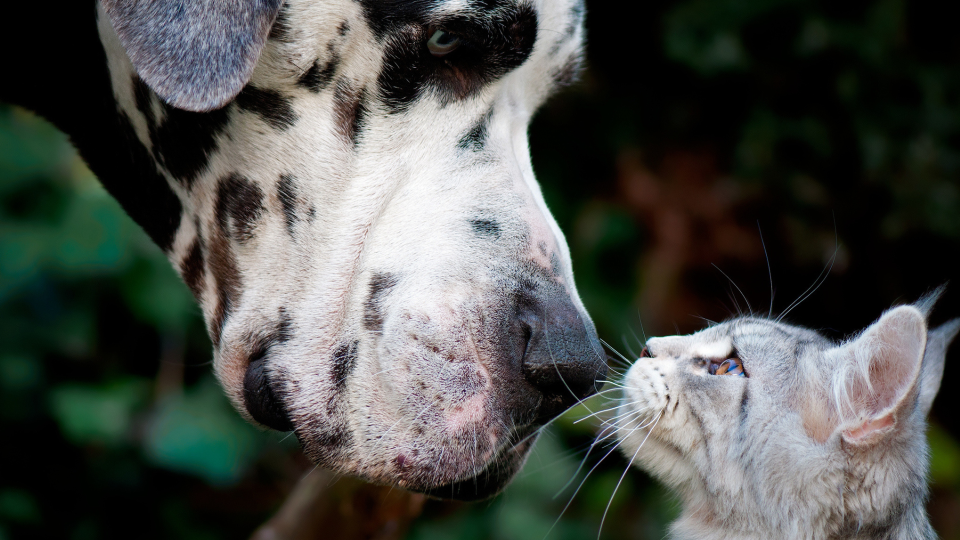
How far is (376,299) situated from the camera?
5.43 feet

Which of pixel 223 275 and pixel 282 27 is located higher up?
pixel 282 27

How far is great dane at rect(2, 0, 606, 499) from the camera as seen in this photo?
1584mm

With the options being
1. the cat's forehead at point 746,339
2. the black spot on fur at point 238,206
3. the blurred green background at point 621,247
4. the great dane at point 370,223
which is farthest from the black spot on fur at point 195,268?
the cat's forehead at point 746,339

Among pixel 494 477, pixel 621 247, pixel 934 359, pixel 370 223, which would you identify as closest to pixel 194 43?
pixel 370 223

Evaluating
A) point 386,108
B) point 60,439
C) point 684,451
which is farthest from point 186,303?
point 684,451

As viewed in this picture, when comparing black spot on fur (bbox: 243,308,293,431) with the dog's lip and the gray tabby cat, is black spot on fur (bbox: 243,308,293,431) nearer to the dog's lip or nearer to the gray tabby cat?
the dog's lip

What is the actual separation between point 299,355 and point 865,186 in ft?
9.17

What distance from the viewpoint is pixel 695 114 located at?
12.4 ft

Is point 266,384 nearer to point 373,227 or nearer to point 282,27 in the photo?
point 373,227

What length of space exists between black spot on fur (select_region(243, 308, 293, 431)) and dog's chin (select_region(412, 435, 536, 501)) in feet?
1.15

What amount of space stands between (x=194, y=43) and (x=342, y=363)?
0.71 m

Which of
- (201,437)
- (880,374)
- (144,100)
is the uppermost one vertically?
(144,100)

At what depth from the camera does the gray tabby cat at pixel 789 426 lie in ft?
4.87

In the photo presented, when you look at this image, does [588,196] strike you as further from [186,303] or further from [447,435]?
[447,435]
